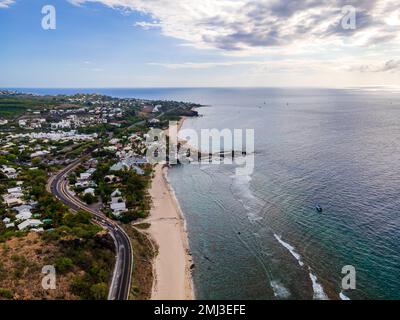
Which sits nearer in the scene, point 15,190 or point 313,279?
point 313,279

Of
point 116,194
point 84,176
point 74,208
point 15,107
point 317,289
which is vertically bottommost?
point 317,289

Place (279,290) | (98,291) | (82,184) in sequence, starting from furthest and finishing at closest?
(82,184) → (279,290) → (98,291)

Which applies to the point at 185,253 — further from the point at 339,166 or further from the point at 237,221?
the point at 339,166

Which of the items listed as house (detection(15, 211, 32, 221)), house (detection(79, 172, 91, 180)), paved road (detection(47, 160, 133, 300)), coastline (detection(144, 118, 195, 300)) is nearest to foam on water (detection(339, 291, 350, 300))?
coastline (detection(144, 118, 195, 300))

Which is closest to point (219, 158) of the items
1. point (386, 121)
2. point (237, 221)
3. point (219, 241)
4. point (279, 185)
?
point (279, 185)

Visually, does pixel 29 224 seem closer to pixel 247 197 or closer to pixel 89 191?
pixel 89 191

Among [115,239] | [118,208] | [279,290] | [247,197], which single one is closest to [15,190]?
[118,208]

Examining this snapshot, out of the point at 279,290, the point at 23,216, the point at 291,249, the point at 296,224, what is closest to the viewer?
the point at 279,290
